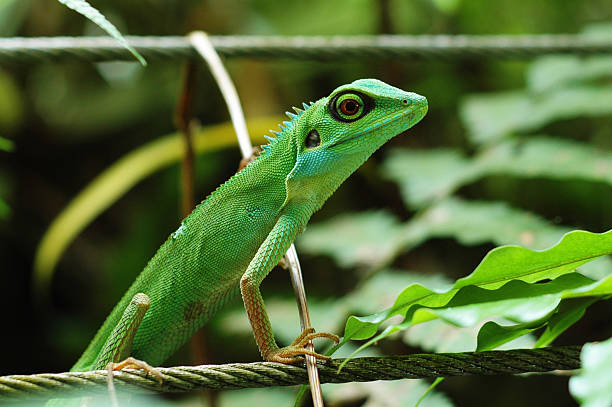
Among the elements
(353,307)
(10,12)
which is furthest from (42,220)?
(353,307)

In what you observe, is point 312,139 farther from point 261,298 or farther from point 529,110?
point 529,110

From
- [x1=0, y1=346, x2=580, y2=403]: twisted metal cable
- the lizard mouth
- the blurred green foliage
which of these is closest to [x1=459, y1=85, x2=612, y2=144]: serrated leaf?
the blurred green foliage

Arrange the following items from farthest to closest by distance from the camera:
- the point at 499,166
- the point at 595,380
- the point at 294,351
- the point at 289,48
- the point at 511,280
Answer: the point at 499,166 → the point at 289,48 → the point at 294,351 → the point at 511,280 → the point at 595,380

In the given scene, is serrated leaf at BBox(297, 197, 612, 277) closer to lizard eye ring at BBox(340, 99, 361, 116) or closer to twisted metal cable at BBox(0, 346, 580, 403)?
lizard eye ring at BBox(340, 99, 361, 116)

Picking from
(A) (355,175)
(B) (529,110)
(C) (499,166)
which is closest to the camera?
(C) (499,166)

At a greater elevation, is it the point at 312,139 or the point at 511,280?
the point at 312,139

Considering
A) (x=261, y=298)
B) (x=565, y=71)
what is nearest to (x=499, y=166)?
(x=565, y=71)

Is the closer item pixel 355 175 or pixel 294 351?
pixel 294 351
